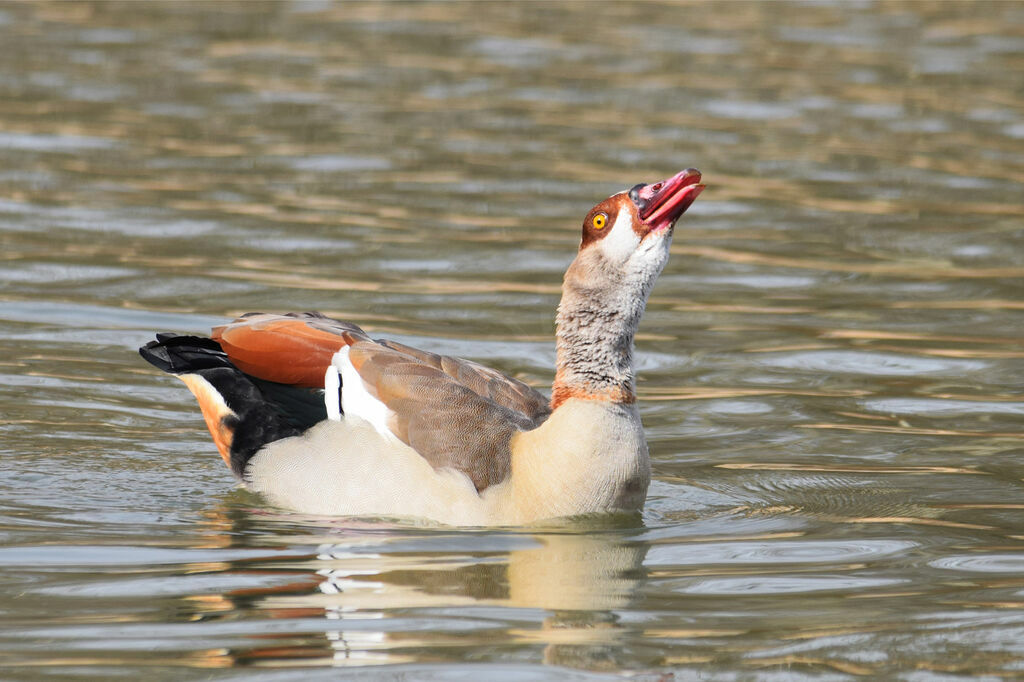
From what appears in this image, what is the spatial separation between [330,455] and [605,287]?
1470mm

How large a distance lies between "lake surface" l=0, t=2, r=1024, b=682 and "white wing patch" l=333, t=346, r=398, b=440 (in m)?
0.47

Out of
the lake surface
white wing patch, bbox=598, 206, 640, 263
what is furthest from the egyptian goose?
the lake surface

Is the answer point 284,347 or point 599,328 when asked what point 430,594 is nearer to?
point 599,328

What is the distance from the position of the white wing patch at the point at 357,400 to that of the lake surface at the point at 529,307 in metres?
0.47

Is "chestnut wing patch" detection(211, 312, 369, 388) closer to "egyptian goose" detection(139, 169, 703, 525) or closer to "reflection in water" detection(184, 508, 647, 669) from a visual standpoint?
"egyptian goose" detection(139, 169, 703, 525)

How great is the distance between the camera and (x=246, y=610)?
22.3ft

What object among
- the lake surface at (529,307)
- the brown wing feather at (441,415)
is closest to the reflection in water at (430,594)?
the lake surface at (529,307)

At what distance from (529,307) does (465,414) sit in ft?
14.7

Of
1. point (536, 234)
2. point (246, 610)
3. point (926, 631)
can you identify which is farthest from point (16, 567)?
point (536, 234)

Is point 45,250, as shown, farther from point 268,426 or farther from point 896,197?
point 896,197

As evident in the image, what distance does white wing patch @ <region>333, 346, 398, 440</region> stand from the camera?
8.21m

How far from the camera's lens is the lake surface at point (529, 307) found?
6.72 m

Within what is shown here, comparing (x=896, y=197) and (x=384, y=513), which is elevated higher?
(x=896, y=197)

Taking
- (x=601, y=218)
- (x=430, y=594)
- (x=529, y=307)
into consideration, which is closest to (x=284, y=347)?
(x=601, y=218)
